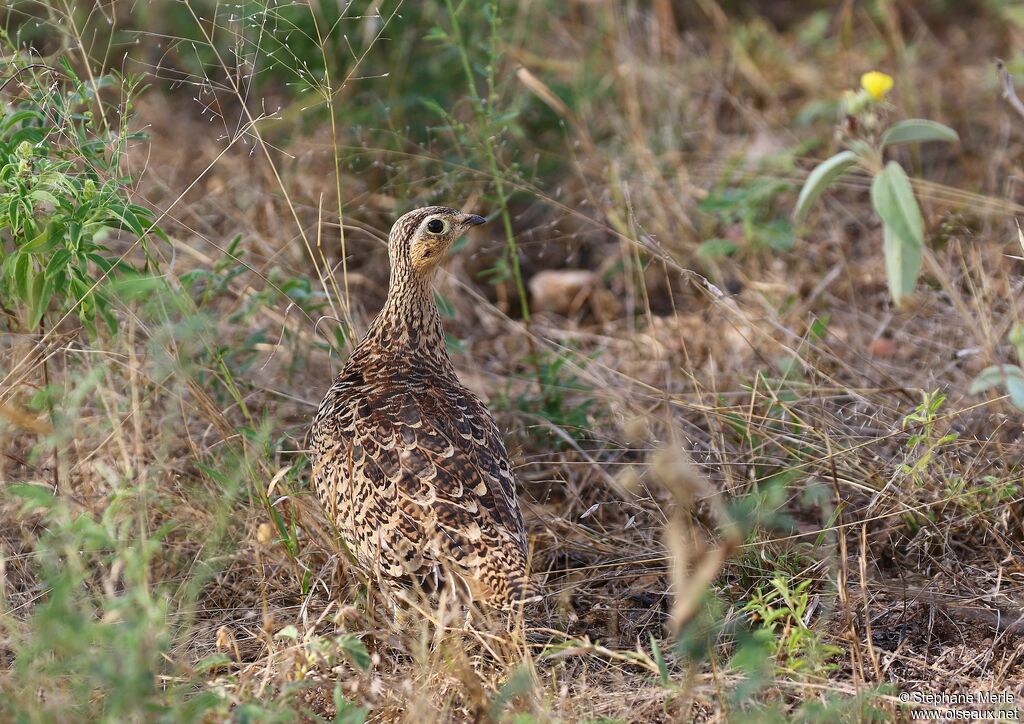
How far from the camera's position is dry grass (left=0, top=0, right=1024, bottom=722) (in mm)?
3119

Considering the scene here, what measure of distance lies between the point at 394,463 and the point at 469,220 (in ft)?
3.53

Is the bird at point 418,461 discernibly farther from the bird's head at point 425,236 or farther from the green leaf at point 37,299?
the green leaf at point 37,299

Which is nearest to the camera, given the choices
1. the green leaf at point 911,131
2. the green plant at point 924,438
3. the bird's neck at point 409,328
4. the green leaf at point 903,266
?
the green leaf at point 903,266

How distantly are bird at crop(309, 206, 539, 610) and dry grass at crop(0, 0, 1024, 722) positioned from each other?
155mm

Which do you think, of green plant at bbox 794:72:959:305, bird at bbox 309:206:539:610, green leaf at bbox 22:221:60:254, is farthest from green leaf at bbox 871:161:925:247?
green leaf at bbox 22:221:60:254

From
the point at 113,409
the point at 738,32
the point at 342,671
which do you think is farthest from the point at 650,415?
the point at 738,32

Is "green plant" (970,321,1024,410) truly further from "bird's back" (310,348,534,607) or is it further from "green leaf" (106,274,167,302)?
"green leaf" (106,274,167,302)

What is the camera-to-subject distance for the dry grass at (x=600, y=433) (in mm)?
3119

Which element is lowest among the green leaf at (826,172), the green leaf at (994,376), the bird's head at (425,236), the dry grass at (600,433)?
the dry grass at (600,433)

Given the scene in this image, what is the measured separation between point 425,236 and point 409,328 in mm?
343

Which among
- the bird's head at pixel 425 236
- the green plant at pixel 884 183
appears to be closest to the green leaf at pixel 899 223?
the green plant at pixel 884 183

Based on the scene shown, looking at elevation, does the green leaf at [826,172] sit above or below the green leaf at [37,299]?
above

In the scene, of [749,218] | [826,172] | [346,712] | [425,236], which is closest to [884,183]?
[826,172]

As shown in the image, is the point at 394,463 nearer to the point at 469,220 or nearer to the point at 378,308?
the point at 469,220
